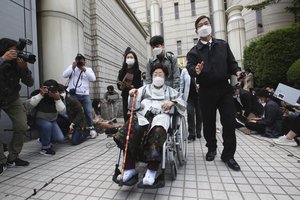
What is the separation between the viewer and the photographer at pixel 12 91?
3102 mm

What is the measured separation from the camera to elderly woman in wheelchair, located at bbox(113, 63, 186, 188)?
2.27 metres

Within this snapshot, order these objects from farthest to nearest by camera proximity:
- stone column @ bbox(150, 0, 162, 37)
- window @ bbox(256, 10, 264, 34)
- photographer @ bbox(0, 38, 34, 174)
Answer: stone column @ bbox(150, 0, 162, 37) < window @ bbox(256, 10, 264, 34) < photographer @ bbox(0, 38, 34, 174)

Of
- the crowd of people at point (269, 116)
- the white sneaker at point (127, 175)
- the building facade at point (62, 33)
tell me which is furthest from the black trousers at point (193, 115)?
the building facade at point (62, 33)

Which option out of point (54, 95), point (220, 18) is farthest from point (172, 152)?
point (220, 18)

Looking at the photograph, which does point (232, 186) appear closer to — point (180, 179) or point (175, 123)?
point (180, 179)

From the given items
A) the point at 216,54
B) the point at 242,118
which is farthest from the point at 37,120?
the point at 242,118

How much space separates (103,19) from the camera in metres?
9.48

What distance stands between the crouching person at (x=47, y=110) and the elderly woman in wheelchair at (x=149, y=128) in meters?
1.90

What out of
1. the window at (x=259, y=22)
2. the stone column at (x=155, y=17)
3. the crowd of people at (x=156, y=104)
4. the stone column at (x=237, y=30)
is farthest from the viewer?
the stone column at (x=155, y=17)

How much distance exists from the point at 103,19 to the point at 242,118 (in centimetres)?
734

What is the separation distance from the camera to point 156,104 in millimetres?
2824

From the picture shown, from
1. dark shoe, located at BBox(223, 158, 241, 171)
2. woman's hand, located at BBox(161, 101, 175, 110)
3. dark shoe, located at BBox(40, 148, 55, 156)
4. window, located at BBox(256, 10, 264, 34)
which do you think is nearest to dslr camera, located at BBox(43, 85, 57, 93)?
dark shoe, located at BBox(40, 148, 55, 156)

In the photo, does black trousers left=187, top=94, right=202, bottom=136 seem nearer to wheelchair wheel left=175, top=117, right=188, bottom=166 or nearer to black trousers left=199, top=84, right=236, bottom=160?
black trousers left=199, top=84, right=236, bottom=160

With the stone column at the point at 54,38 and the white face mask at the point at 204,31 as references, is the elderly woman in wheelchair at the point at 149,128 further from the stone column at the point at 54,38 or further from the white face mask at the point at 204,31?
the stone column at the point at 54,38
